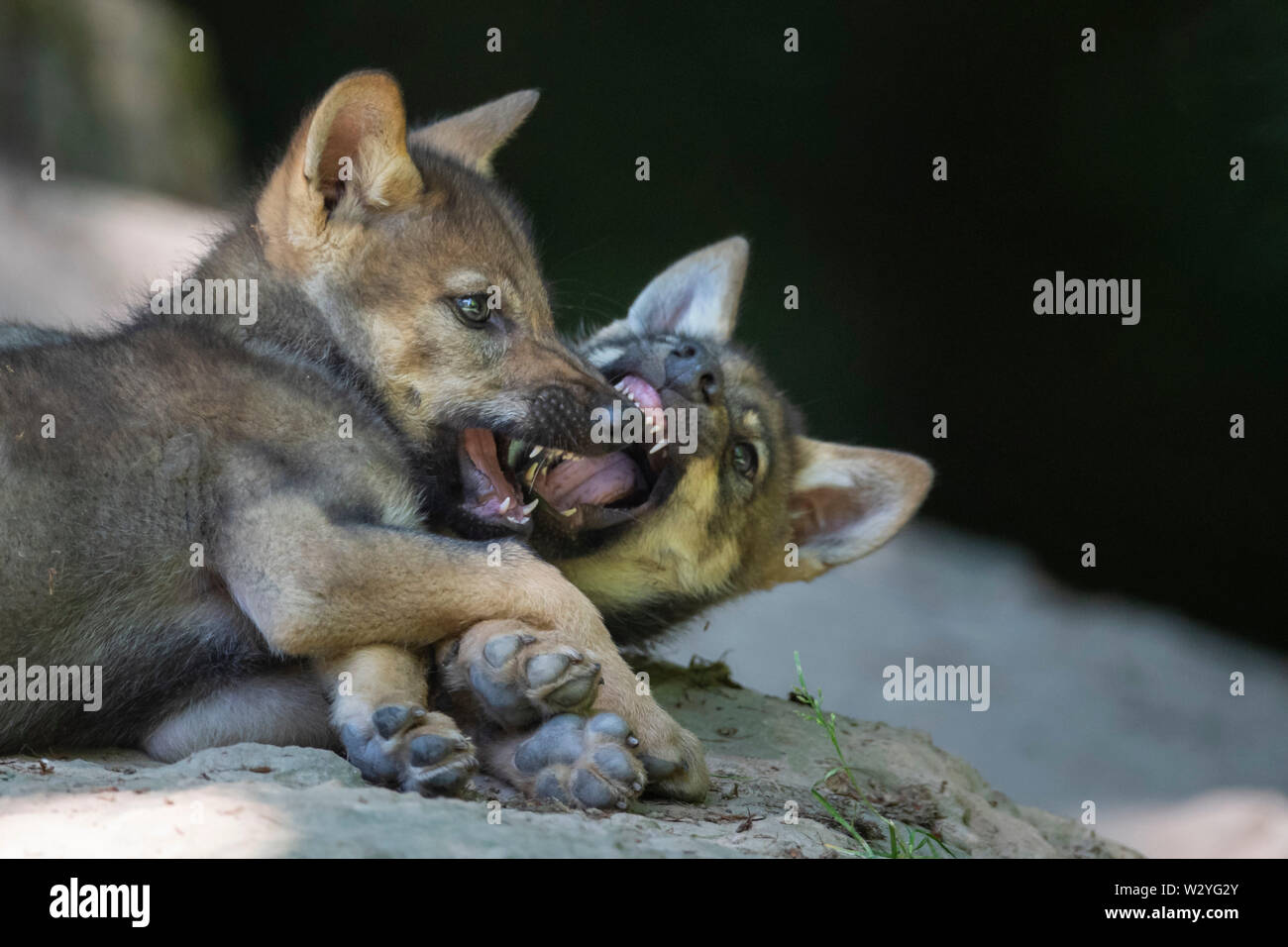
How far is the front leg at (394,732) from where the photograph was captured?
11.0 feet

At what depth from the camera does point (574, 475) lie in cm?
505

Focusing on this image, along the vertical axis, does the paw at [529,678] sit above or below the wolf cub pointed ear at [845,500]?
below

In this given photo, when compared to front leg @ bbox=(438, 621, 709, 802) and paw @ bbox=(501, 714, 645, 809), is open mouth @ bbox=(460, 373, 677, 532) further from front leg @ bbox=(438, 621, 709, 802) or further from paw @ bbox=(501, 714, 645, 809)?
paw @ bbox=(501, 714, 645, 809)

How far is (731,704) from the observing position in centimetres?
535

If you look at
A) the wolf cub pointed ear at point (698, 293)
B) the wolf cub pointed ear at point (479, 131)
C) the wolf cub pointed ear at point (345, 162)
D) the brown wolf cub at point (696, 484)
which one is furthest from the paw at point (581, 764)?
the wolf cub pointed ear at point (698, 293)

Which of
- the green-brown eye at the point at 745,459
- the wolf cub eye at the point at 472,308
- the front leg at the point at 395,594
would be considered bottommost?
the front leg at the point at 395,594

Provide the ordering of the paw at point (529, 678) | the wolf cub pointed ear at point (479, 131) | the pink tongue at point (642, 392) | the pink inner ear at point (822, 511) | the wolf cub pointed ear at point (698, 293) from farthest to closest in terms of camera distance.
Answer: the wolf cub pointed ear at point (698, 293), the pink inner ear at point (822, 511), the wolf cub pointed ear at point (479, 131), the pink tongue at point (642, 392), the paw at point (529, 678)

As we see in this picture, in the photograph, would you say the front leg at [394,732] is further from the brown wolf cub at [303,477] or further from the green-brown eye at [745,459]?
the green-brown eye at [745,459]

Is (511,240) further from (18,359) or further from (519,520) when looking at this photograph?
(18,359)

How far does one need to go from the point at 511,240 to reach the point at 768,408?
155cm

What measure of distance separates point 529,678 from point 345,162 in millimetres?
1854

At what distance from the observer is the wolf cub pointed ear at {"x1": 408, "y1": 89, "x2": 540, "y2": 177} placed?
5.30 meters

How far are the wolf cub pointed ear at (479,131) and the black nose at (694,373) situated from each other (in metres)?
1.04
